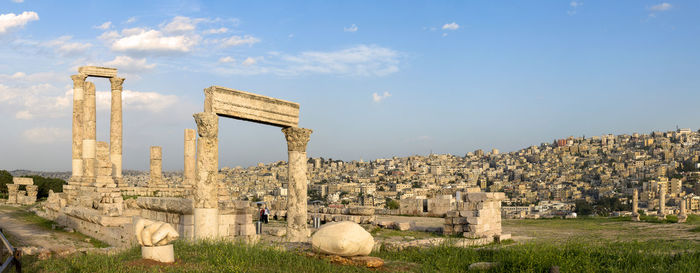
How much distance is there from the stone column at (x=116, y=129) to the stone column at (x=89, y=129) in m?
1.37

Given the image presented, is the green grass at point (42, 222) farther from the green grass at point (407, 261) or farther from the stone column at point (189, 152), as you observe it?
the green grass at point (407, 261)

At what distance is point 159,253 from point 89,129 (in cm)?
2387

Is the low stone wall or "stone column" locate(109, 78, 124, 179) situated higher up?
"stone column" locate(109, 78, 124, 179)

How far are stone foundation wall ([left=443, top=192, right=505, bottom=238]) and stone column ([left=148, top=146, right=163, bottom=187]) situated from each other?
22398 millimetres

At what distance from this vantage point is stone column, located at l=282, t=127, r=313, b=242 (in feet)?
53.9

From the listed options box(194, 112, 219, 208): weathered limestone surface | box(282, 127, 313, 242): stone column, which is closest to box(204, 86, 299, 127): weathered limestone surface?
box(194, 112, 219, 208): weathered limestone surface

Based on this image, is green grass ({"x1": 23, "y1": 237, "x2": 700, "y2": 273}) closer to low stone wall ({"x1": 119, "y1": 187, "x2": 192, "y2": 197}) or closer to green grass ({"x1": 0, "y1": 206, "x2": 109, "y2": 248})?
green grass ({"x1": 0, "y1": 206, "x2": 109, "y2": 248})

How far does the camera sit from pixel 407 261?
10.8 metres

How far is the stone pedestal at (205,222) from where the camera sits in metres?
14.0

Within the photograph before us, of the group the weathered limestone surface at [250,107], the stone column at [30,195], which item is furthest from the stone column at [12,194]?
the weathered limestone surface at [250,107]

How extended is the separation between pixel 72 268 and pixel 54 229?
1605 centimetres

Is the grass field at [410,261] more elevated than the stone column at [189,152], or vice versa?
the stone column at [189,152]

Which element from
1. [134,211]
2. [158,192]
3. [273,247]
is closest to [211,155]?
[273,247]

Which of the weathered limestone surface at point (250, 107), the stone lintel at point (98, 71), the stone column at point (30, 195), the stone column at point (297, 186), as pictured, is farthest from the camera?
the stone column at point (30, 195)
